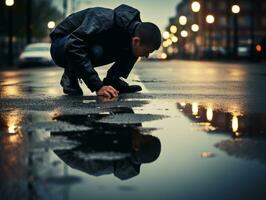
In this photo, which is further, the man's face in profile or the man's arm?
the man's arm

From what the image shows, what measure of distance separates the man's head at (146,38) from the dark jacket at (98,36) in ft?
0.46

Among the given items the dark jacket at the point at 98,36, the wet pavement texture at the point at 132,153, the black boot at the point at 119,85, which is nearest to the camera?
the wet pavement texture at the point at 132,153

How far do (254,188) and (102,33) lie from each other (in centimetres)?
406

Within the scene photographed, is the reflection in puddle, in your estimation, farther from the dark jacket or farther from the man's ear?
the dark jacket

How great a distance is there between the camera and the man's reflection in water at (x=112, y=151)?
2604 mm

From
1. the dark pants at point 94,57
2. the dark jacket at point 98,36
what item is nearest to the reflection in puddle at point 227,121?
the dark jacket at point 98,36

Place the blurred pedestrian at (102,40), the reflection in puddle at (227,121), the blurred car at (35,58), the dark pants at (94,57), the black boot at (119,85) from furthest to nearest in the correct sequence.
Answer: the blurred car at (35,58)
the black boot at (119,85)
the dark pants at (94,57)
the blurred pedestrian at (102,40)
the reflection in puddle at (227,121)

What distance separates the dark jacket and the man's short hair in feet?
0.58

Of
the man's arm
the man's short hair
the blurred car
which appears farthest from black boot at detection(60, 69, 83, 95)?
the blurred car

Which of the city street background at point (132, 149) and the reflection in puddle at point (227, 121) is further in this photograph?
the reflection in puddle at point (227, 121)

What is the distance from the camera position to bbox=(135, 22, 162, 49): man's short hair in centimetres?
570

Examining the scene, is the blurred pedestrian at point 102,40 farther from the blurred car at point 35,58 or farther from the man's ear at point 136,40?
the blurred car at point 35,58

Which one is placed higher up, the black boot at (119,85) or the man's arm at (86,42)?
the man's arm at (86,42)

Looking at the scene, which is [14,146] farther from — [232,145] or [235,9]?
[235,9]
